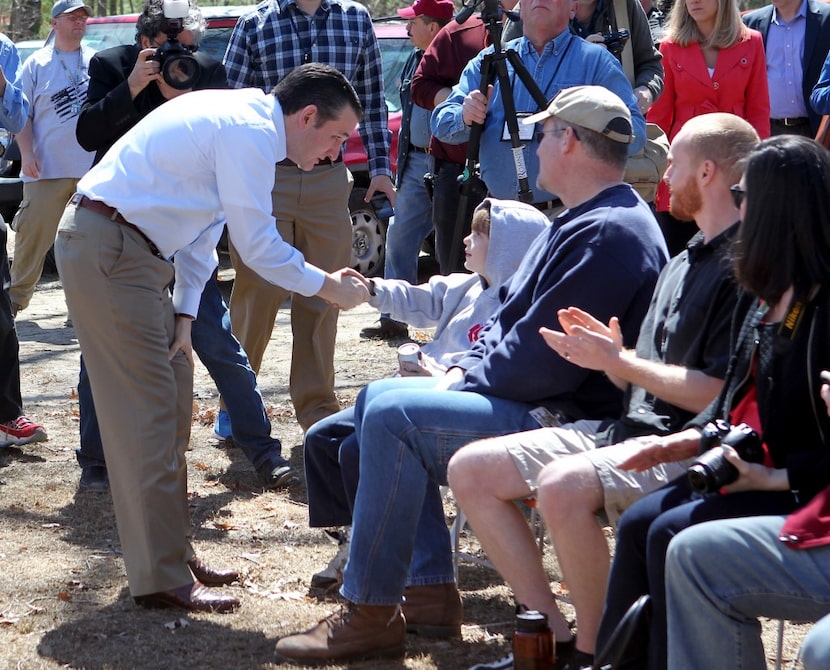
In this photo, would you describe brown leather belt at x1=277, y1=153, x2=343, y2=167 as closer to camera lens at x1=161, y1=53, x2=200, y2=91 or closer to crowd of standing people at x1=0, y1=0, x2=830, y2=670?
crowd of standing people at x1=0, y1=0, x2=830, y2=670

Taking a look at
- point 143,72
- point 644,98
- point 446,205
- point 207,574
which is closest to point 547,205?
point 644,98

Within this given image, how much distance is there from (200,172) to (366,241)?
580 cm

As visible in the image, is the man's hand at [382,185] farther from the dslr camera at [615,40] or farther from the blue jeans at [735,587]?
the blue jeans at [735,587]

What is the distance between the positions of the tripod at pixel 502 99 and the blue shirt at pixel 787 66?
2151 millimetres

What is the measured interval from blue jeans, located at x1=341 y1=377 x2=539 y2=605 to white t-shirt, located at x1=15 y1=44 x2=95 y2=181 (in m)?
5.77

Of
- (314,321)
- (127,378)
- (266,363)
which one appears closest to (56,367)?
(266,363)

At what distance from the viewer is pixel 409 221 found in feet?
26.5

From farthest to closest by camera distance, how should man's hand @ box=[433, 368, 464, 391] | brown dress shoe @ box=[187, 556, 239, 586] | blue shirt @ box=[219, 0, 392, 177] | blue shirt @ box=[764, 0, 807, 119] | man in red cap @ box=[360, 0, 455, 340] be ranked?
man in red cap @ box=[360, 0, 455, 340] → blue shirt @ box=[764, 0, 807, 119] → blue shirt @ box=[219, 0, 392, 177] → brown dress shoe @ box=[187, 556, 239, 586] → man's hand @ box=[433, 368, 464, 391]

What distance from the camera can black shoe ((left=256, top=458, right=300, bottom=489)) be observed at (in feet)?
18.1

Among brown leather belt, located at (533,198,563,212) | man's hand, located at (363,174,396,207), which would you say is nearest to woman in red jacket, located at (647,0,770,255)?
brown leather belt, located at (533,198,563,212)

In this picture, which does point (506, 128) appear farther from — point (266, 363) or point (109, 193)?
point (266, 363)

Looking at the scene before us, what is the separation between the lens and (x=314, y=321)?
20.0ft

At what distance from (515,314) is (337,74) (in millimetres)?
1129

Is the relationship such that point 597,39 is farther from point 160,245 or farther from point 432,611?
point 432,611
